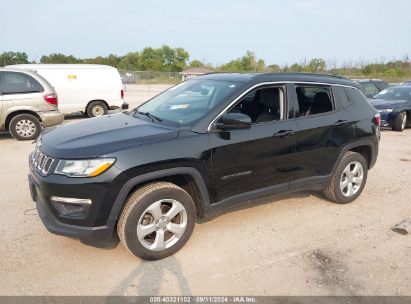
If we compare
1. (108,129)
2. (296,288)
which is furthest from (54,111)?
(296,288)

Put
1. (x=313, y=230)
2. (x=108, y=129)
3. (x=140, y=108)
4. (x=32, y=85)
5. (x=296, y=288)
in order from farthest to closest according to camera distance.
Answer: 1. (x=32, y=85)
2. (x=140, y=108)
3. (x=313, y=230)
4. (x=108, y=129)
5. (x=296, y=288)

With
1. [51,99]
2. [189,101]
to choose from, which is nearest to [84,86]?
[51,99]

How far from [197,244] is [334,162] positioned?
210cm

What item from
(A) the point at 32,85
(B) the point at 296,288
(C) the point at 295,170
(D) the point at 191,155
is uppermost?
(A) the point at 32,85

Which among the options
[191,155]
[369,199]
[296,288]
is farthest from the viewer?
[369,199]

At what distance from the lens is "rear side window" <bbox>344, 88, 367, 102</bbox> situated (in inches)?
186

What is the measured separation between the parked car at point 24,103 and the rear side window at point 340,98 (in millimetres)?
6720

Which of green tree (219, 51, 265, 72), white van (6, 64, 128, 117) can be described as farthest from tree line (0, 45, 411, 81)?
white van (6, 64, 128, 117)

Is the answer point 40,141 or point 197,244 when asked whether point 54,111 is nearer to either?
point 40,141

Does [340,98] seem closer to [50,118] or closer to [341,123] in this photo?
[341,123]

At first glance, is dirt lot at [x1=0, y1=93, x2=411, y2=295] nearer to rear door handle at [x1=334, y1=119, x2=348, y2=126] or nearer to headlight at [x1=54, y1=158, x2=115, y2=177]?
headlight at [x1=54, y1=158, x2=115, y2=177]

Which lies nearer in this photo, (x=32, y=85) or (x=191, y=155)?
(x=191, y=155)

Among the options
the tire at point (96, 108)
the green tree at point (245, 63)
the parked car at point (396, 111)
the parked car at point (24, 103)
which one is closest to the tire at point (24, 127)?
the parked car at point (24, 103)

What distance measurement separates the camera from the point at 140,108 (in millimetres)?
4527
